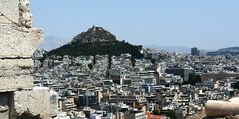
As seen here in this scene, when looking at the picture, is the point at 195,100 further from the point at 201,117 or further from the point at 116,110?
the point at 201,117

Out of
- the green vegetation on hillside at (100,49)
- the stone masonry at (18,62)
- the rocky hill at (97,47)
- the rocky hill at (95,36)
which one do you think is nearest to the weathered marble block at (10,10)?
the stone masonry at (18,62)

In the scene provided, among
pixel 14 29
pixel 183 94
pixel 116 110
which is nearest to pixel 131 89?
pixel 183 94

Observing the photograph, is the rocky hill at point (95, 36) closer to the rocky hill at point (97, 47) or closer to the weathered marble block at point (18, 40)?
the rocky hill at point (97, 47)

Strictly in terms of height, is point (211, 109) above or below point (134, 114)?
above

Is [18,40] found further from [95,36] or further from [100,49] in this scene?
[95,36]

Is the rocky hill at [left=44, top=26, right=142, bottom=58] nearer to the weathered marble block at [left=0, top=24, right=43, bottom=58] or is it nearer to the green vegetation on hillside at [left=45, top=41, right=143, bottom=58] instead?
the green vegetation on hillside at [left=45, top=41, right=143, bottom=58]
